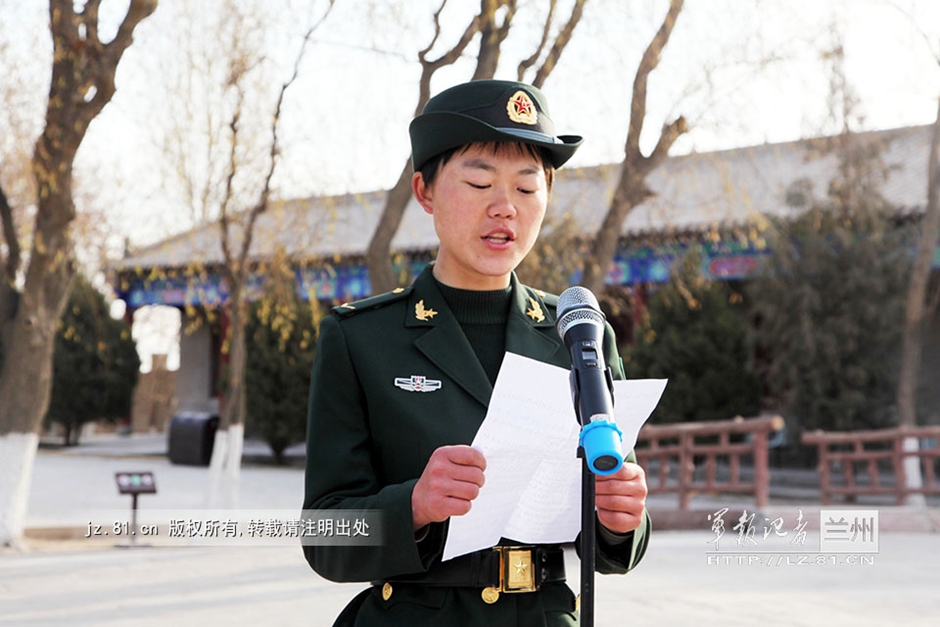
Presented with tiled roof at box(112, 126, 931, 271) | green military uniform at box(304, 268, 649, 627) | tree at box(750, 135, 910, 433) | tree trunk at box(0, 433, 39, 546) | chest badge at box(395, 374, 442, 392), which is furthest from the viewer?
tree at box(750, 135, 910, 433)

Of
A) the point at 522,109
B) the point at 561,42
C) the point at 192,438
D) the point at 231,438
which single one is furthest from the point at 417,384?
the point at 192,438

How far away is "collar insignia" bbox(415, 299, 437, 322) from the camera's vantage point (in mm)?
1849

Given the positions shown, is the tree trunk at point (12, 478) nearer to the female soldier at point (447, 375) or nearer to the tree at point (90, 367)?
the female soldier at point (447, 375)

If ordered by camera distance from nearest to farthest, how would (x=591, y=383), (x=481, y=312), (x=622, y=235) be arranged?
(x=591, y=383)
(x=481, y=312)
(x=622, y=235)

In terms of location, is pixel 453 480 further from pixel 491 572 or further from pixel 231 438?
pixel 231 438

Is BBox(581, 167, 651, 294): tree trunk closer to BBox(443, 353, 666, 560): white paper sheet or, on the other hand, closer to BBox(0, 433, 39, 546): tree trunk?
BBox(0, 433, 39, 546): tree trunk

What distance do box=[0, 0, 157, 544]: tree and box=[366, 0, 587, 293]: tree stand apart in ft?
7.74

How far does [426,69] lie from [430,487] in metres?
7.49

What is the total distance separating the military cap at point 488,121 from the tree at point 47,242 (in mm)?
7393

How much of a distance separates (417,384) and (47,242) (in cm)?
784

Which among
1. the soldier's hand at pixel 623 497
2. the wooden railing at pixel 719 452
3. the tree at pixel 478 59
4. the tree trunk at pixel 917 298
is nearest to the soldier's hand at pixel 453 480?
the soldier's hand at pixel 623 497

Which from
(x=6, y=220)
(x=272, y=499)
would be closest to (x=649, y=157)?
(x=6, y=220)

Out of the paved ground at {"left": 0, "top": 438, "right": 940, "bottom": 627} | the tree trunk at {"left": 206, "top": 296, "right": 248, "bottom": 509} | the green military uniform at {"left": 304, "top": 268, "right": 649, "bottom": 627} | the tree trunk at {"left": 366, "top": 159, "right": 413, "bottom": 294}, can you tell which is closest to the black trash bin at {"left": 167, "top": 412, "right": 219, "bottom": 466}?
the tree trunk at {"left": 206, "top": 296, "right": 248, "bottom": 509}

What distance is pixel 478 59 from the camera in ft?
27.9
